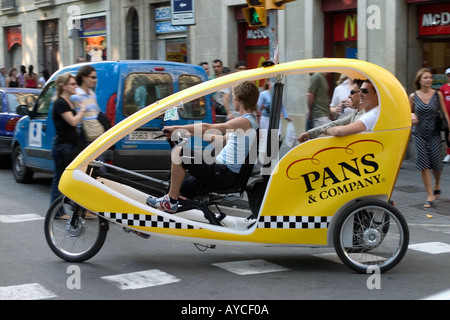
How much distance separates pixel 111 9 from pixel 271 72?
20.4 m

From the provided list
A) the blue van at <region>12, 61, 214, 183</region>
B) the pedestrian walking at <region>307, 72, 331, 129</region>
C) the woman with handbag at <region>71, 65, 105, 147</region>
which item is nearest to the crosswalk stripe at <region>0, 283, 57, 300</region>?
the woman with handbag at <region>71, 65, 105, 147</region>

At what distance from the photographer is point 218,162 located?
6.62 meters

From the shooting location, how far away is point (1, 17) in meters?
35.6

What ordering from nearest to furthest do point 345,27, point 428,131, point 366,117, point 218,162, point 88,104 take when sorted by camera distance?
1. point 366,117
2. point 218,162
3. point 88,104
4. point 428,131
5. point 345,27

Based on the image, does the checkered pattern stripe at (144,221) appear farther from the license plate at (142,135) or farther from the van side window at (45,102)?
the van side window at (45,102)

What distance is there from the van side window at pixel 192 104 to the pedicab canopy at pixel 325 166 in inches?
154

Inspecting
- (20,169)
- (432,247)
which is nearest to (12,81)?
(20,169)

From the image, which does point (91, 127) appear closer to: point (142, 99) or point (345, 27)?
point (142, 99)

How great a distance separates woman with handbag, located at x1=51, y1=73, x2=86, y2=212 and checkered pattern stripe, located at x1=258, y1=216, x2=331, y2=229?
10.7ft

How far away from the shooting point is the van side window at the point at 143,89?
31.8 feet

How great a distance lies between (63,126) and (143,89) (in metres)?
1.48

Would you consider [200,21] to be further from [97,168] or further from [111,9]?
[97,168]

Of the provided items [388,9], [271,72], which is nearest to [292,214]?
[271,72]

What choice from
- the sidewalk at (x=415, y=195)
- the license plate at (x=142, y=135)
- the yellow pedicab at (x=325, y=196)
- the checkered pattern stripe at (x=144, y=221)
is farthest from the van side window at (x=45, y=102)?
the sidewalk at (x=415, y=195)
